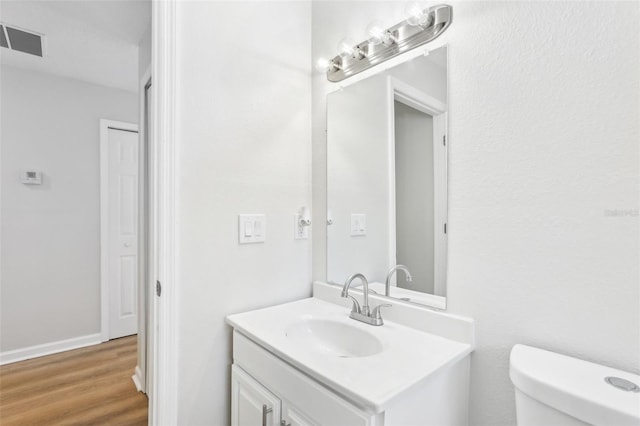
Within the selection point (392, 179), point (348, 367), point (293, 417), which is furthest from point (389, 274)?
point (293, 417)

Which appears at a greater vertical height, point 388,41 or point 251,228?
point 388,41

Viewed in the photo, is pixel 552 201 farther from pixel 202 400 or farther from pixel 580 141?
pixel 202 400

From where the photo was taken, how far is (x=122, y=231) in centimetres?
298

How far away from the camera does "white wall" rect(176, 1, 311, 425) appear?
3.92 ft

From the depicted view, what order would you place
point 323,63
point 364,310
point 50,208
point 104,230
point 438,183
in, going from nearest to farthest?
point 438,183 < point 364,310 < point 323,63 < point 50,208 < point 104,230

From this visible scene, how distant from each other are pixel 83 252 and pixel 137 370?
49.0 inches

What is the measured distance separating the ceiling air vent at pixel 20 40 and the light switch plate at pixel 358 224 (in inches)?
98.4

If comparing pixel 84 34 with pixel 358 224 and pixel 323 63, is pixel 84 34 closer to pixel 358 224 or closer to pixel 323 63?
pixel 323 63

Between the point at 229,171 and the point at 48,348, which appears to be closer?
the point at 229,171

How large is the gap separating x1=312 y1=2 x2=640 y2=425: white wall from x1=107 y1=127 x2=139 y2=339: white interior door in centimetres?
300

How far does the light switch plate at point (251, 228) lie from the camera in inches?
52.2

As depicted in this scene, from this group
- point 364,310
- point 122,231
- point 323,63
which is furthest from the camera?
point 122,231

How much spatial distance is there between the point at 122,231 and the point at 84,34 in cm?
167

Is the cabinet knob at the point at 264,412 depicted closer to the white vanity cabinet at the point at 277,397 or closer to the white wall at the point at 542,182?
the white vanity cabinet at the point at 277,397
